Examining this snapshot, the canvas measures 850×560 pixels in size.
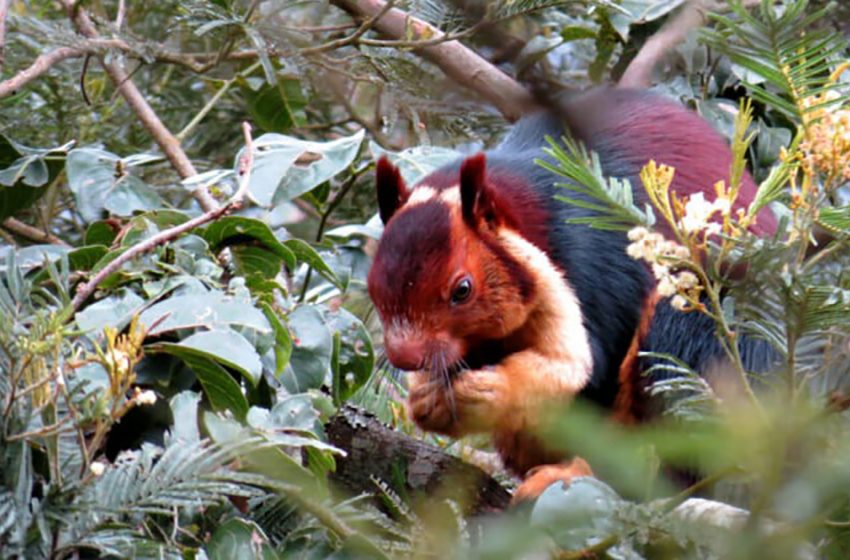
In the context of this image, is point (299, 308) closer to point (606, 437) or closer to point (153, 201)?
point (153, 201)

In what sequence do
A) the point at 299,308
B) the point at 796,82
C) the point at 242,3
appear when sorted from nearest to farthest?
the point at 796,82 → the point at 299,308 → the point at 242,3

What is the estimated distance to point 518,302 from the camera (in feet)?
6.86

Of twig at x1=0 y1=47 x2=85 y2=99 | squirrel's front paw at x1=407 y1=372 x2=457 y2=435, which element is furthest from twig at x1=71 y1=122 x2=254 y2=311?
twig at x1=0 y1=47 x2=85 y2=99

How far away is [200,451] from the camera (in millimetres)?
1263

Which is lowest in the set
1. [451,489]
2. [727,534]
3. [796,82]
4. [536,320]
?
[451,489]

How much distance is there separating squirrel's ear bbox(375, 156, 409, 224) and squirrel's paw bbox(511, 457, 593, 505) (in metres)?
0.50

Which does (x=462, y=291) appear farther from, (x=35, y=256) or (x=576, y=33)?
(x=576, y=33)

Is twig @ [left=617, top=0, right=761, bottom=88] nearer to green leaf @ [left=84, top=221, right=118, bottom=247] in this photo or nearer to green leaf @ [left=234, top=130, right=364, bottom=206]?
green leaf @ [left=234, top=130, right=364, bottom=206]

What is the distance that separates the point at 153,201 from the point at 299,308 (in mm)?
390

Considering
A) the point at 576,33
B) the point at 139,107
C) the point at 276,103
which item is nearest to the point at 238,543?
the point at 139,107

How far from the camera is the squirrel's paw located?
2.03m

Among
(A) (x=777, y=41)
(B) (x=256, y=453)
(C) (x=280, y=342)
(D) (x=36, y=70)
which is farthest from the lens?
(D) (x=36, y=70)

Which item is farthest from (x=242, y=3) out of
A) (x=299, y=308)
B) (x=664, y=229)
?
(x=664, y=229)

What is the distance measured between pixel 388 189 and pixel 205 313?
631mm
